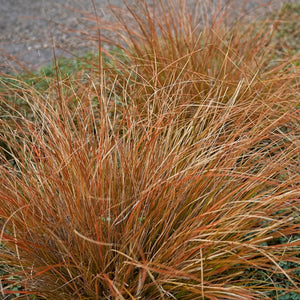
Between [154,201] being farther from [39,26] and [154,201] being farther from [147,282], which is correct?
[39,26]

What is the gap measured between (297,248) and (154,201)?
75cm

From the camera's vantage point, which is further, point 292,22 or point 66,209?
point 292,22

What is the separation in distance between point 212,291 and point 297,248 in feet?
2.03

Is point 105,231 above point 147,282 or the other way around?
above

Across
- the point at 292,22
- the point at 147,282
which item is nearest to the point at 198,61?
the point at 147,282

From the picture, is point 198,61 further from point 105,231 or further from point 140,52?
point 105,231

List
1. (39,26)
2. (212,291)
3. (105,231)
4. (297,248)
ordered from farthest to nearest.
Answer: (39,26)
(297,248)
(105,231)
(212,291)

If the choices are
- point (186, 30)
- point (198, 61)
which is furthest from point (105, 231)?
point (186, 30)

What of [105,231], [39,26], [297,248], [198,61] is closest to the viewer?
[105,231]

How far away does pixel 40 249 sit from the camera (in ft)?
6.07

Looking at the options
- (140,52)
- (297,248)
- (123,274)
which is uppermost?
(140,52)

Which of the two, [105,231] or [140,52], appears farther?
[140,52]

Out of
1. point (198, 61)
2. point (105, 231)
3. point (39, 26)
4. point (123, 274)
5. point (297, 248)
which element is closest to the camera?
point (123, 274)

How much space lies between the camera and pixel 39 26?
17.1 feet
